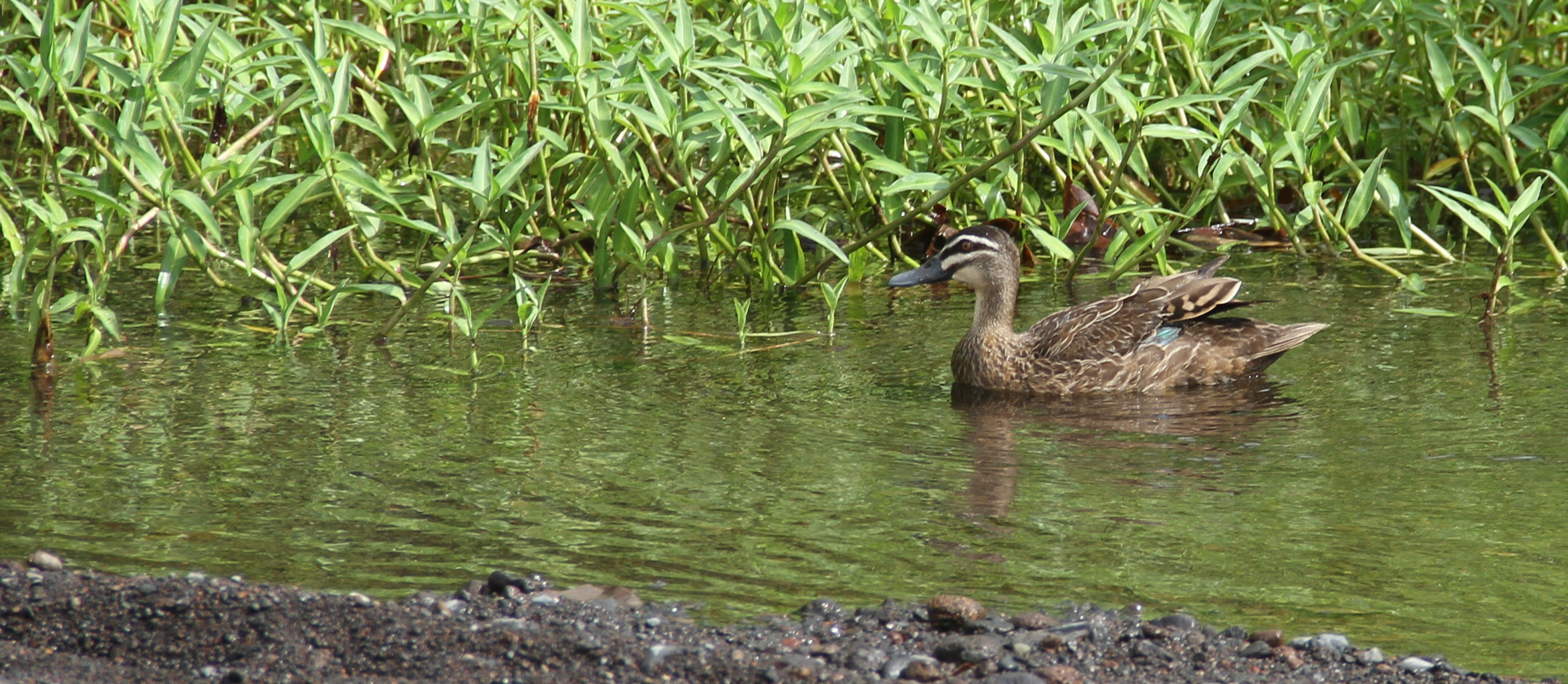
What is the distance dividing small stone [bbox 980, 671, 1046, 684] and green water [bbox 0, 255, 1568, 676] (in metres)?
0.65

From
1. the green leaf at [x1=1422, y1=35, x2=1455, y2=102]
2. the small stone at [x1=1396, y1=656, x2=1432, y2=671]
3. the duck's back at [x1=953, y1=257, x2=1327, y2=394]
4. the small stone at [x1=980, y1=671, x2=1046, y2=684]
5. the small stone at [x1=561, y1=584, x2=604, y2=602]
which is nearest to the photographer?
the small stone at [x1=980, y1=671, x2=1046, y2=684]

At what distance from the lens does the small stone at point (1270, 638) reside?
163 inches

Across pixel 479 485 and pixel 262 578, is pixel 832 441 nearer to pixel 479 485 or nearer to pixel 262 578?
pixel 479 485

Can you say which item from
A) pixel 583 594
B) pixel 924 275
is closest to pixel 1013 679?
pixel 583 594

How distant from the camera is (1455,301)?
8492 mm

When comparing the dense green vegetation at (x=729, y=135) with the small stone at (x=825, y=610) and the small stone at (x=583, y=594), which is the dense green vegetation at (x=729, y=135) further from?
the small stone at (x=825, y=610)

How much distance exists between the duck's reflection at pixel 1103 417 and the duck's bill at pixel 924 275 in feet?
2.39

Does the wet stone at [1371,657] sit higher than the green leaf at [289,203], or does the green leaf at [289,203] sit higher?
the green leaf at [289,203]

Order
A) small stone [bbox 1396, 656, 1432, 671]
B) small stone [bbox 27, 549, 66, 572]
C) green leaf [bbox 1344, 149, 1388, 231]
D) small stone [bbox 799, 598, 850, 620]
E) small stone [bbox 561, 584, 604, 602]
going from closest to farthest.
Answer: small stone [bbox 1396, 656, 1432, 671]
small stone [bbox 799, 598, 850, 620]
small stone [bbox 561, 584, 604, 602]
small stone [bbox 27, 549, 66, 572]
green leaf [bbox 1344, 149, 1388, 231]

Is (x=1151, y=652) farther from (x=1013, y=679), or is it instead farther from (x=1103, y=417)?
(x=1103, y=417)

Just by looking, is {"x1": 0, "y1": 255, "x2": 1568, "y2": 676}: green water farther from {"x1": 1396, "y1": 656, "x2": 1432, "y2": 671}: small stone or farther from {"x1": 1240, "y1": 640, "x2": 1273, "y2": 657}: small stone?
{"x1": 1240, "y1": 640, "x2": 1273, "y2": 657}: small stone

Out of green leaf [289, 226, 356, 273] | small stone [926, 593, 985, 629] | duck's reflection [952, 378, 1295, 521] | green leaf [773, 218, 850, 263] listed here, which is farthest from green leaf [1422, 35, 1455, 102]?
small stone [926, 593, 985, 629]

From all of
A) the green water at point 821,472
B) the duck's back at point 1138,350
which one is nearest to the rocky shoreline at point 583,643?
the green water at point 821,472

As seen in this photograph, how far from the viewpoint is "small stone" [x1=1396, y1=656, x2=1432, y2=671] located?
3.99 metres
